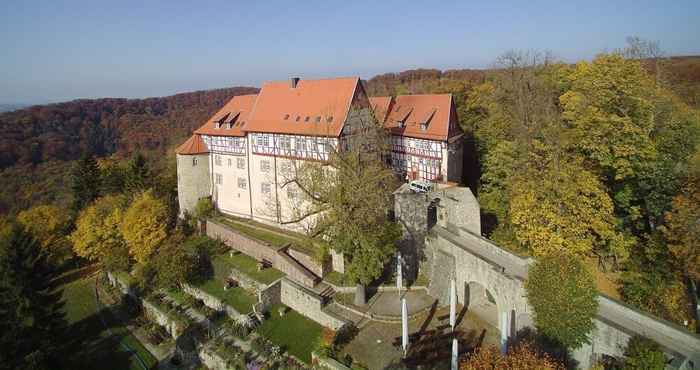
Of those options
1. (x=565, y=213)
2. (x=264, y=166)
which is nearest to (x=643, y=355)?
(x=565, y=213)

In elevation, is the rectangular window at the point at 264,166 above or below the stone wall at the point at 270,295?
above

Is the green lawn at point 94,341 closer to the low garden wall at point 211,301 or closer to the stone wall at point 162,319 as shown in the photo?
the stone wall at point 162,319

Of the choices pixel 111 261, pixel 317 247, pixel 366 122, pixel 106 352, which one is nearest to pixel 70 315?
pixel 111 261

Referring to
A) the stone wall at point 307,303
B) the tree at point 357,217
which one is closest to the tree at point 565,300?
the tree at point 357,217

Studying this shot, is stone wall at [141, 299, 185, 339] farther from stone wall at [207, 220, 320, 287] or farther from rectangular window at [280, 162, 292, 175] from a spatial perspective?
rectangular window at [280, 162, 292, 175]

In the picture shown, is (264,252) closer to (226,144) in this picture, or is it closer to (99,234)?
(226,144)

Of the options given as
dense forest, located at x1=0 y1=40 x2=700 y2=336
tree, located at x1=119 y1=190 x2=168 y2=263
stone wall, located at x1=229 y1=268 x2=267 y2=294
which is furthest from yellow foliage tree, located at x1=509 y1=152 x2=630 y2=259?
tree, located at x1=119 y1=190 x2=168 y2=263

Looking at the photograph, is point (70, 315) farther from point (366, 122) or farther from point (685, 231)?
point (685, 231)
